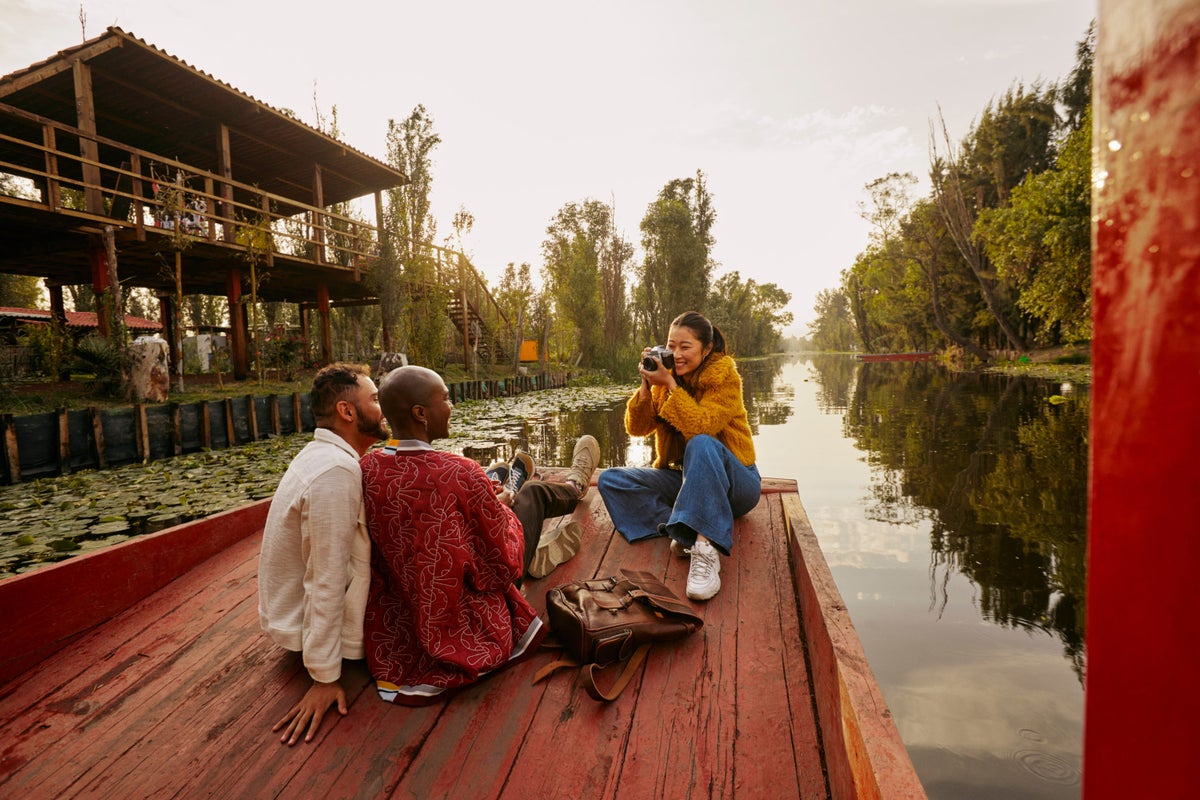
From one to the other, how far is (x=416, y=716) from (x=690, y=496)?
4.80ft

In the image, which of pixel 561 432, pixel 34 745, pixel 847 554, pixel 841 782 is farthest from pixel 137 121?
pixel 841 782

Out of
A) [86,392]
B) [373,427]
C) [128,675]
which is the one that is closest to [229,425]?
[86,392]

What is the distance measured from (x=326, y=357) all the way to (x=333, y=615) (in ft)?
47.6

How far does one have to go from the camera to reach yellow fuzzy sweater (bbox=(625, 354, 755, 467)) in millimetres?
2934

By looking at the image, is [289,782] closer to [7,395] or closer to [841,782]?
[841,782]

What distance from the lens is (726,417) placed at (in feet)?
9.82

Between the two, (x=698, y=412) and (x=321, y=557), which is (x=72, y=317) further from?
(x=698, y=412)

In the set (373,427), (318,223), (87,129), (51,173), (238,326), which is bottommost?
(373,427)

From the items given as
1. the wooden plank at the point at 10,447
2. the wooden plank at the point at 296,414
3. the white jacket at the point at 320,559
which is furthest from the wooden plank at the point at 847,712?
the wooden plank at the point at 296,414

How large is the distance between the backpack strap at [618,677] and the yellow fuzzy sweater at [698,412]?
1.21 m

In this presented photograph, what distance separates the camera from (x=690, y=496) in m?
2.75

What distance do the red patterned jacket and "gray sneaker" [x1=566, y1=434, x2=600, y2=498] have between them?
5.25 ft

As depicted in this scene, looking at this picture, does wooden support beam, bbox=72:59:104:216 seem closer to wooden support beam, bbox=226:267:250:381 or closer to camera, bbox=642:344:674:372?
wooden support beam, bbox=226:267:250:381

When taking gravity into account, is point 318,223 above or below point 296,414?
above
